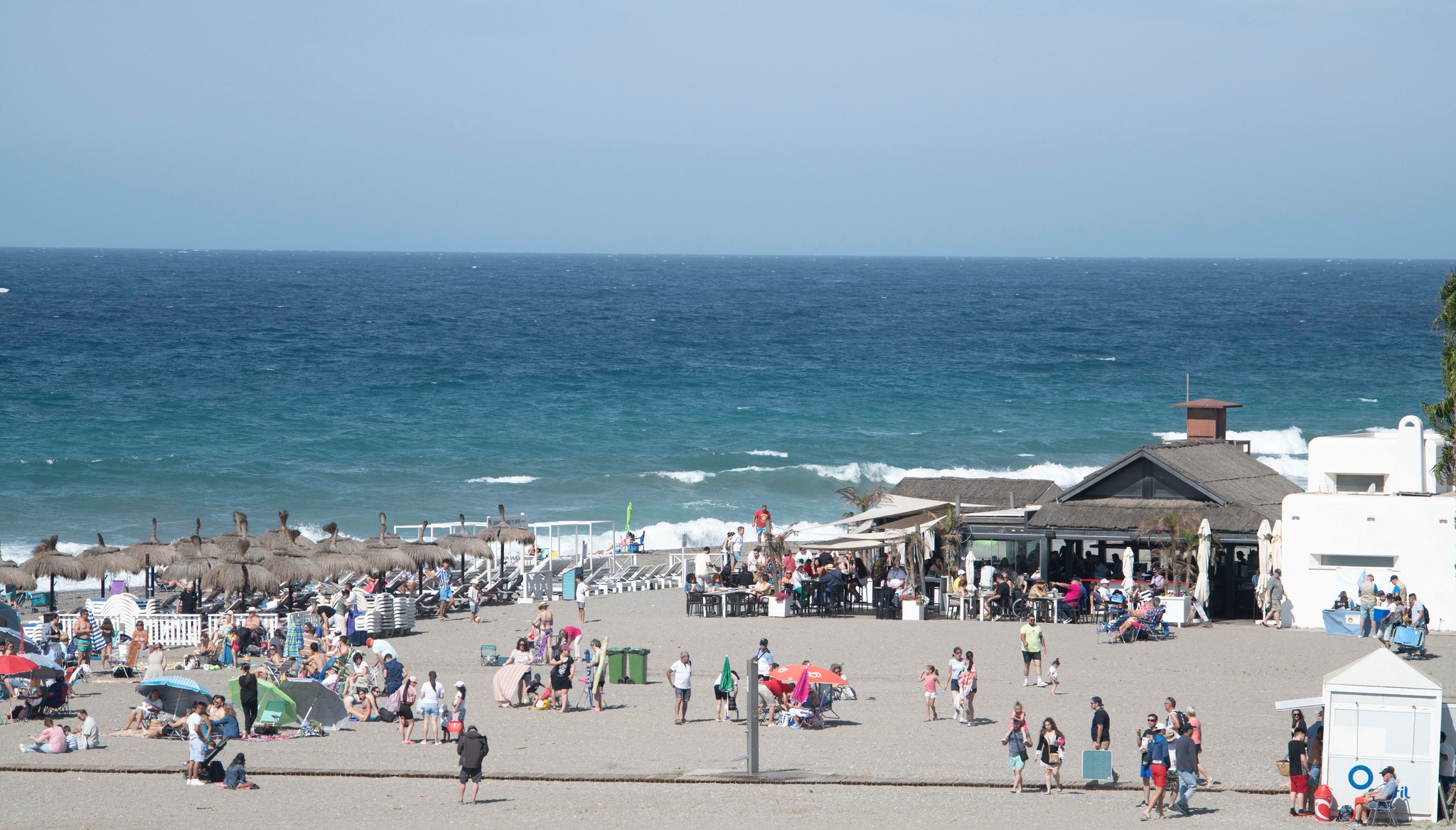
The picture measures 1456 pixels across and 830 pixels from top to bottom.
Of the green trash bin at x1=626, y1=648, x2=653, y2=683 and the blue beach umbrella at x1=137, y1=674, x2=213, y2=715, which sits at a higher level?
the blue beach umbrella at x1=137, y1=674, x2=213, y2=715

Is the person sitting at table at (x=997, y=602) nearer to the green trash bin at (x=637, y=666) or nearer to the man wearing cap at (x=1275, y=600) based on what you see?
the man wearing cap at (x=1275, y=600)

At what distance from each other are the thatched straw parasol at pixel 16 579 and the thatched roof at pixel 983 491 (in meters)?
15.3

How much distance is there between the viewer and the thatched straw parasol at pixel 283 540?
24.3m

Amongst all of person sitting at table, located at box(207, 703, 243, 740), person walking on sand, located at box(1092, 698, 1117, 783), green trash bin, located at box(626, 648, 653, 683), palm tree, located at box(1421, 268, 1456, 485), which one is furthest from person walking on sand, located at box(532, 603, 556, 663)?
palm tree, located at box(1421, 268, 1456, 485)

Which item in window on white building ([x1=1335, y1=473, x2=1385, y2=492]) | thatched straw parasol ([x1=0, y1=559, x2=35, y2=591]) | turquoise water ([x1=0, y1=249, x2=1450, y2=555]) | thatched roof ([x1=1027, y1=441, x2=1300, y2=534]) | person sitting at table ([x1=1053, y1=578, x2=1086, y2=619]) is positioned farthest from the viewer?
turquoise water ([x1=0, y1=249, x2=1450, y2=555])

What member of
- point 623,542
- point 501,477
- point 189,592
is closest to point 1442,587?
point 623,542

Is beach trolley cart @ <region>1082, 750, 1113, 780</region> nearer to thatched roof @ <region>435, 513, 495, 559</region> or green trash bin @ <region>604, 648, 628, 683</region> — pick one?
green trash bin @ <region>604, 648, 628, 683</region>

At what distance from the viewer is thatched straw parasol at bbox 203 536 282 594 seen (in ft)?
71.2

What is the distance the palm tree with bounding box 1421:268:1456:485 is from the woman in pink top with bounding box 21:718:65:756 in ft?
68.8

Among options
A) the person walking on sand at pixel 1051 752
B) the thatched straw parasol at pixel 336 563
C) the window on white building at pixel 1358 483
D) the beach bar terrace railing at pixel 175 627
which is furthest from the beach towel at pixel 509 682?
the window on white building at pixel 1358 483

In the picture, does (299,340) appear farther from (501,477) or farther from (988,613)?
(988,613)

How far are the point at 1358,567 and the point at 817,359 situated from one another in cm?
5504

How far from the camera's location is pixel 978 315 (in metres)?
A: 108

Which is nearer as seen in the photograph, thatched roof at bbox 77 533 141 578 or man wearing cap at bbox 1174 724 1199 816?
man wearing cap at bbox 1174 724 1199 816
